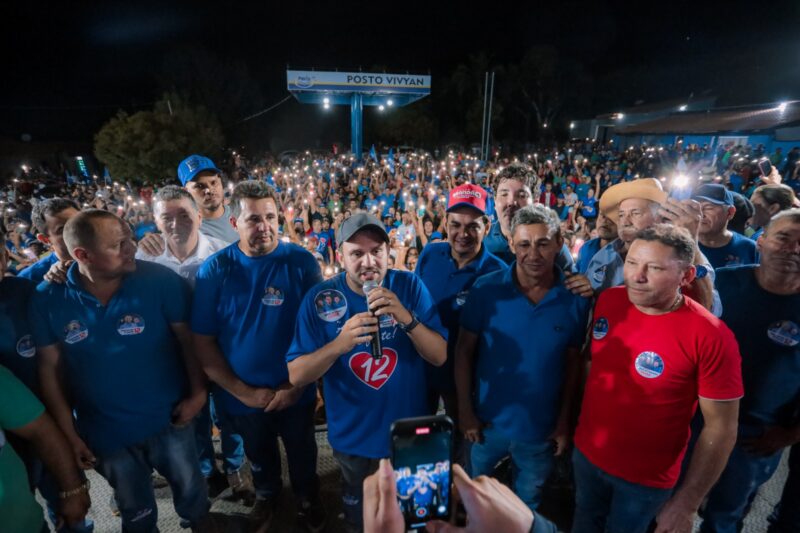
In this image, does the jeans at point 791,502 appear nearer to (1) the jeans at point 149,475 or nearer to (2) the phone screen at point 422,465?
(2) the phone screen at point 422,465

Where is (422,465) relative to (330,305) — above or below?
below

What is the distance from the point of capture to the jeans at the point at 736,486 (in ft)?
8.80

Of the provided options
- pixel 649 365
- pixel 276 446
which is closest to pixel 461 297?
pixel 649 365

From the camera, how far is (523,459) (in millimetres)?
2689

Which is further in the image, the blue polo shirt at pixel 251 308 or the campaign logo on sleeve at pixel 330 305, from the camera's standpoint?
the blue polo shirt at pixel 251 308

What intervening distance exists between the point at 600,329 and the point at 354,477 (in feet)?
6.03

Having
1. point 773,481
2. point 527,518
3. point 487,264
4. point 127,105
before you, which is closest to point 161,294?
point 487,264

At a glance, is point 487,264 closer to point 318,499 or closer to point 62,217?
point 318,499

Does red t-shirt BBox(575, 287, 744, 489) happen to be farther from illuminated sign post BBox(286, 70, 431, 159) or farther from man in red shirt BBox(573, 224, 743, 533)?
illuminated sign post BBox(286, 70, 431, 159)

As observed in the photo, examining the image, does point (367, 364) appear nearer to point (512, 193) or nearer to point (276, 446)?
point (276, 446)

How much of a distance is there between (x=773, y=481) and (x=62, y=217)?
6.56 m

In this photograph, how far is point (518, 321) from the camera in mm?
2527

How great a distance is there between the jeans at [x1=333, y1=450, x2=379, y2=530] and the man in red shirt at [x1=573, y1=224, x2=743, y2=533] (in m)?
1.36

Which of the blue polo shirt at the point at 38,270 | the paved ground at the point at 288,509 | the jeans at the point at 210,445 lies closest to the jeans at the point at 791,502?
the paved ground at the point at 288,509
